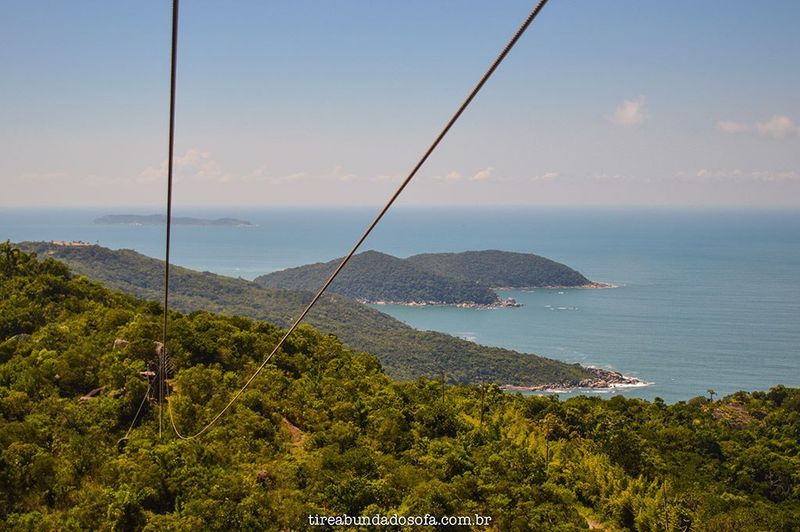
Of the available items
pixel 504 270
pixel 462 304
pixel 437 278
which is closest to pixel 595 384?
pixel 462 304

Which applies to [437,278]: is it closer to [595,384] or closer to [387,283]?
[387,283]

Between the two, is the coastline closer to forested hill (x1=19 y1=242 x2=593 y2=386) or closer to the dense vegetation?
forested hill (x1=19 y1=242 x2=593 y2=386)

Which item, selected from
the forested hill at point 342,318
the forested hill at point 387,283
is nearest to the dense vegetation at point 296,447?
the forested hill at point 342,318

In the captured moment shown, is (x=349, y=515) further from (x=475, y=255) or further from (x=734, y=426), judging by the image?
(x=475, y=255)

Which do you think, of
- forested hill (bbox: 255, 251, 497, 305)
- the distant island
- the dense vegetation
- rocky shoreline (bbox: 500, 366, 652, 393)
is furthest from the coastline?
the dense vegetation

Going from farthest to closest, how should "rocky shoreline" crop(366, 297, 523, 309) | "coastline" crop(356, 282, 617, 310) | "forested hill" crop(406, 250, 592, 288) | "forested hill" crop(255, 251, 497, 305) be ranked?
"forested hill" crop(406, 250, 592, 288) → "forested hill" crop(255, 251, 497, 305) → "coastline" crop(356, 282, 617, 310) → "rocky shoreline" crop(366, 297, 523, 309)

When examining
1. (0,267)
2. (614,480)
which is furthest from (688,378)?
(0,267)
